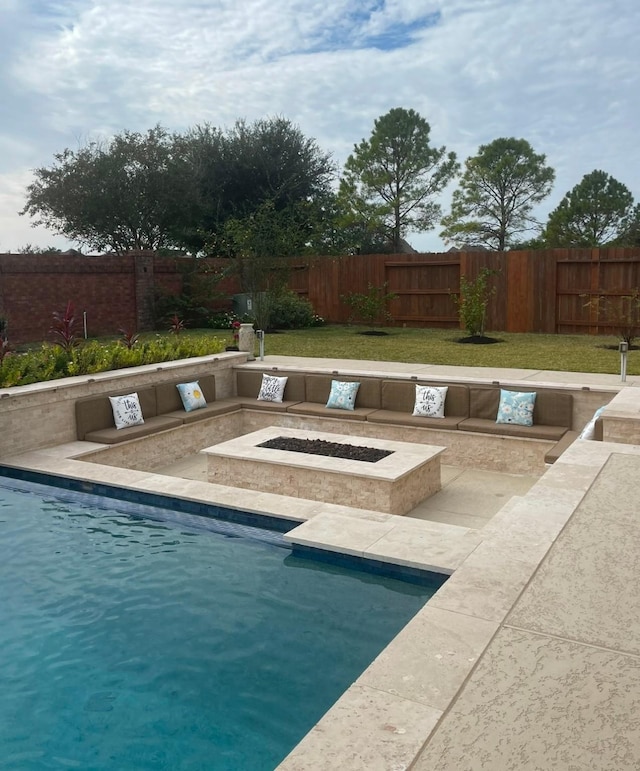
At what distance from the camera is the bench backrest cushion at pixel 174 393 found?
30.6 ft

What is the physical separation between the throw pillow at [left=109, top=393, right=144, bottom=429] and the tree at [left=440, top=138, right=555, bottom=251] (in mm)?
26687

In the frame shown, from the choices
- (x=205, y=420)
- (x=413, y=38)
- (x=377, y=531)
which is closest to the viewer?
(x=377, y=531)

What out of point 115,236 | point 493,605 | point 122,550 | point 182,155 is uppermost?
point 182,155

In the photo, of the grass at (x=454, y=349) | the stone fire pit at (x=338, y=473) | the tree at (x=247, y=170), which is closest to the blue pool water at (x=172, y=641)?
the stone fire pit at (x=338, y=473)

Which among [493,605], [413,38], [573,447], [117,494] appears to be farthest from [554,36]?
[493,605]

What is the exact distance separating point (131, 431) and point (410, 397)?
11.0ft

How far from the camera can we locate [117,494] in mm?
6324

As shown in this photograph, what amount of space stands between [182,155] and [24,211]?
581 cm

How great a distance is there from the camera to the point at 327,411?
9344 millimetres

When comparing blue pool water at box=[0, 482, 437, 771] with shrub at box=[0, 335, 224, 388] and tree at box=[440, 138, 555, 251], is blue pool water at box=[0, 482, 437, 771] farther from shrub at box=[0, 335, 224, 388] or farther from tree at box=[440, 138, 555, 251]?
tree at box=[440, 138, 555, 251]

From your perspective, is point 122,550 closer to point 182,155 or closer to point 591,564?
point 591,564

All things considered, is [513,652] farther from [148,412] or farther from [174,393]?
[174,393]

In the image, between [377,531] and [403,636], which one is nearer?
[403,636]

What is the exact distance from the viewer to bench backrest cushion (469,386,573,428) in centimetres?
830
